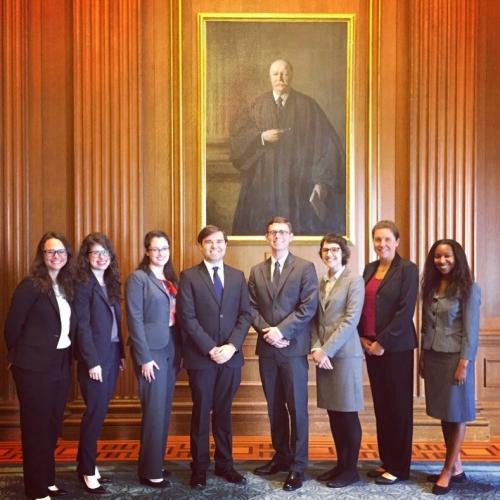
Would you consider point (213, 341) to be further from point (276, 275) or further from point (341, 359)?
point (341, 359)

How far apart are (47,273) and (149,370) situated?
953 millimetres

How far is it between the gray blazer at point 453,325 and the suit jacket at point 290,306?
0.80 metres

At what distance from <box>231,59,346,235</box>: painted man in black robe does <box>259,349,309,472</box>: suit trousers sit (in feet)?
5.25

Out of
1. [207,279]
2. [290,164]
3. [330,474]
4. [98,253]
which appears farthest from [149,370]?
[290,164]

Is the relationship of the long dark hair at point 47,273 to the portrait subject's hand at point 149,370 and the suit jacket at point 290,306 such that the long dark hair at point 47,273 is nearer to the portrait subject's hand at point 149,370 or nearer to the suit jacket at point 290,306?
the portrait subject's hand at point 149,370

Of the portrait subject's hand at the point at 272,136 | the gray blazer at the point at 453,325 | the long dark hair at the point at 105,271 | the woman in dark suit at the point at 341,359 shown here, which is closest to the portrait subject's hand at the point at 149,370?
the long dark hair at the point at 105,271

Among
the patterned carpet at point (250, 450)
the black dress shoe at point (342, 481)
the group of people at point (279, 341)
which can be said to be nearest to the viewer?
the group of people at point (279, 341)

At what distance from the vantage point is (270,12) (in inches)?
218

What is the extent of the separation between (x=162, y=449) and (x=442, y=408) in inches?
77.0

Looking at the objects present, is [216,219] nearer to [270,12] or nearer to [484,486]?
[270,12]

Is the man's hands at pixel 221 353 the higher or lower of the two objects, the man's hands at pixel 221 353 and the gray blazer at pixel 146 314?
the lower

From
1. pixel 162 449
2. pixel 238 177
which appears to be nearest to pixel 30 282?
pixel 162 449

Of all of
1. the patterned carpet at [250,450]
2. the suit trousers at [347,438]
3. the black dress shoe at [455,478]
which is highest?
the suit trousers at [347,438]

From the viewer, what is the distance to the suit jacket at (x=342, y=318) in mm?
4109
